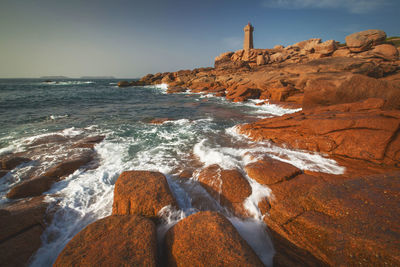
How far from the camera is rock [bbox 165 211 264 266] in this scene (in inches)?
A: 68.7

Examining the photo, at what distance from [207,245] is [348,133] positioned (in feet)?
17.3

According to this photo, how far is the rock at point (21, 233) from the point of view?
2176 mm

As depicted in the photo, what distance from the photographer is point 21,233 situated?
8.10 ft

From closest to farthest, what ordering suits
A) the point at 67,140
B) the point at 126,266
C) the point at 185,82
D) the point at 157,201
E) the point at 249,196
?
1. the point at 126,266
2. the point at 157,201
3. the point at 249,196
4. the point at 67,140
5. the point at 185,82

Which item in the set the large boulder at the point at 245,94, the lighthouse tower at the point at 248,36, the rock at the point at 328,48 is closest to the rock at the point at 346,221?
the large boulder at the point at 245,94

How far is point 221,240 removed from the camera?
1.91 m

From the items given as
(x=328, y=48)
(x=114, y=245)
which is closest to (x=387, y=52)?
(x=328, y=48)

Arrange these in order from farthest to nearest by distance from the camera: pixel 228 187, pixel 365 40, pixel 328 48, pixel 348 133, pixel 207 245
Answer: pixel 328 48 < pixel 365 40 < pixel 348 133 < pixel 228 187 < pixel 207 245

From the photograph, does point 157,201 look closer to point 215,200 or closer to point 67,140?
point 215,200

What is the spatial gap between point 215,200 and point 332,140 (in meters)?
4.18

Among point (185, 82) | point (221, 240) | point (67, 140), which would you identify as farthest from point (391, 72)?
point (185, 82)

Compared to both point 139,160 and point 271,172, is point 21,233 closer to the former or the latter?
point 139,160

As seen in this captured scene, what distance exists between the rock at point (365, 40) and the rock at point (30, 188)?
3555 cm

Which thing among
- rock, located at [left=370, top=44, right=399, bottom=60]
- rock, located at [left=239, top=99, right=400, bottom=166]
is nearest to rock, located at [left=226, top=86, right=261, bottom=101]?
rock, located at [left=239, top=99, right=400, bottom=166]
